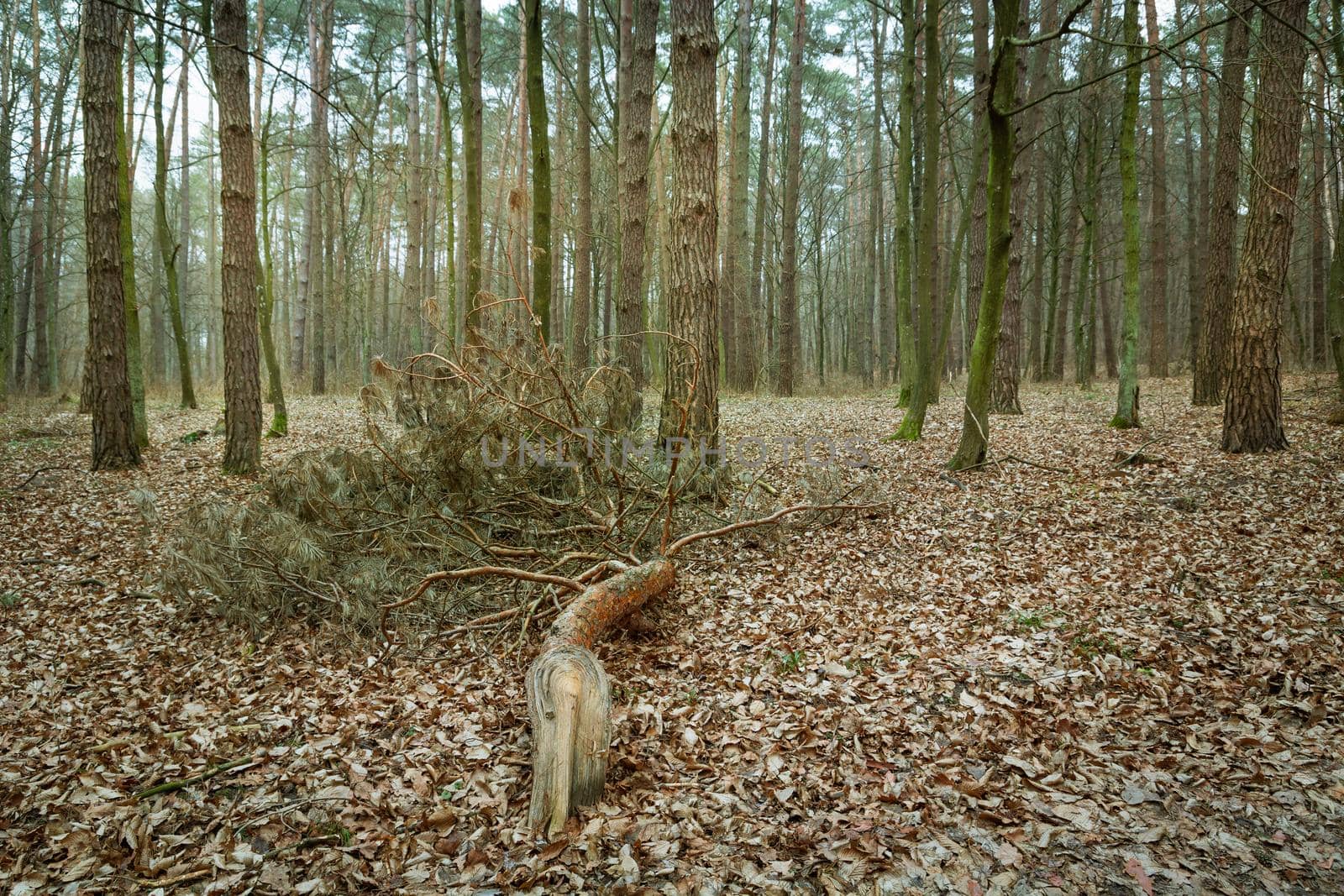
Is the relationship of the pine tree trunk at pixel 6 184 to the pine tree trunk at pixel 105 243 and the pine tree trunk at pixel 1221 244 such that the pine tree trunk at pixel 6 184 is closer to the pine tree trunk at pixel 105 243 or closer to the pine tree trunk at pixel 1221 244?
the pine tree trunk at pixel 105 243

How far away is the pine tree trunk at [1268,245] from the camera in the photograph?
240 inches

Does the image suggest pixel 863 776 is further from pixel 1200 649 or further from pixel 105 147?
pixel 105 147

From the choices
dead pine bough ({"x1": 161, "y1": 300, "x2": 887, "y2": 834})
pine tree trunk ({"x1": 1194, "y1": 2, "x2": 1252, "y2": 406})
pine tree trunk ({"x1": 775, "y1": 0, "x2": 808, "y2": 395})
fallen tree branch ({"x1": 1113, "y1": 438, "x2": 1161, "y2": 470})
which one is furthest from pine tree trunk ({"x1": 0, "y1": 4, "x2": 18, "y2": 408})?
pine tree trunk ({"x1": 1194, "y1": 2, "x2": 1252, "y2": 406})

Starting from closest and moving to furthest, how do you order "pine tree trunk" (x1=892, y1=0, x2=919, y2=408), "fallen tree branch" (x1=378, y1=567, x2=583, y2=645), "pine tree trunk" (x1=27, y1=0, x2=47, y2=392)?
"fallen tree branch" (x1=378, y1=567, x2=583, y2=645)
"pine tree trunk" (x1=892, y1=0, x2=919, y2=408)
"pine tree trunk" (x1=27, y1=0, x2=47, y2=392)

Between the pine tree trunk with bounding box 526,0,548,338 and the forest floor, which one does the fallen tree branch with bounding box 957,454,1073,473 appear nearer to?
the forest floor

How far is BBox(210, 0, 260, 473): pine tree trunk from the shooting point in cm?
675

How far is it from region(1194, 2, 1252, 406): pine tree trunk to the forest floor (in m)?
5.01

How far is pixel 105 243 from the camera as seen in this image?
7207mm

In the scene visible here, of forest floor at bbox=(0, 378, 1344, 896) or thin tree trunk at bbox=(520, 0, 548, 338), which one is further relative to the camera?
thin tree trunk at bbox=(520, 0, 548, 338)

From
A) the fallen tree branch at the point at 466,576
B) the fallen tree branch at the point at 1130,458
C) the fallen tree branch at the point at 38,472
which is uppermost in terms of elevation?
the fallen tree branch at the point at 1130,458

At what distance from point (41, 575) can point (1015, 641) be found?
6308mm

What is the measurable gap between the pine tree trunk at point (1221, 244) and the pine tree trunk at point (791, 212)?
732 cm

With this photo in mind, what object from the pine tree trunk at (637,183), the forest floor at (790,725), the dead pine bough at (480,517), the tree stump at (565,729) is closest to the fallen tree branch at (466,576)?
the dead pine bough at (480,517)

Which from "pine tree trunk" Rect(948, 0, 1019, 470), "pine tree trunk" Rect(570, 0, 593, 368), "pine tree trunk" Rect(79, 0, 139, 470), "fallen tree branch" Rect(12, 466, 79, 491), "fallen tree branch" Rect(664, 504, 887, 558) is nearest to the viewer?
"fallen tree branch" Rect(664, 504, 887, 558)
